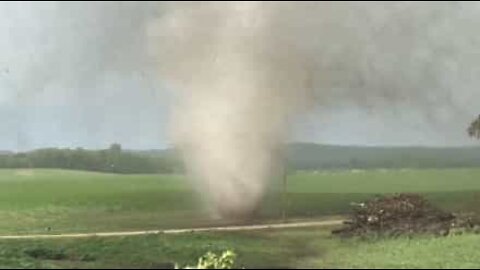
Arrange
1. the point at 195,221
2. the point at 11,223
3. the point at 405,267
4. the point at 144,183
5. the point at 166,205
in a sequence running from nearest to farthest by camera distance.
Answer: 1. the point at 405,267
2. the point at 195,221
3. the point at 11,223
4. the point at 166,205
5. the point at 144,183

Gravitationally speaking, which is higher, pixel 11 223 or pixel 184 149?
pixel 184 149

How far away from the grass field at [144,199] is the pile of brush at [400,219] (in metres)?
7.11

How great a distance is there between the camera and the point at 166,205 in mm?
52406

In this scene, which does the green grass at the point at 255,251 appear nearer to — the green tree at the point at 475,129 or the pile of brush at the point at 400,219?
the pile of brush at the point at 400,219

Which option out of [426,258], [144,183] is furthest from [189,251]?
[144,183]

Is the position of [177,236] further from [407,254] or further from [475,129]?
[475,129]

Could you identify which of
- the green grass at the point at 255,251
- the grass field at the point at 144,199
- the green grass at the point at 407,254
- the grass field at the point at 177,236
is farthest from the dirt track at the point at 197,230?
the green grass at the point at 407,254

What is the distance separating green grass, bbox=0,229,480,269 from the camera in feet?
84.8

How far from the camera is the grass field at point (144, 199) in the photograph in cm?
4334

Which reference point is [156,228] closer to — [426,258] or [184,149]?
[184,149]

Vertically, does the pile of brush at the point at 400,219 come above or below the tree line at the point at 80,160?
below

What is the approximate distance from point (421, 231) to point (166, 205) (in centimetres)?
2222

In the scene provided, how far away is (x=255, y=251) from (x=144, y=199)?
1125 inches

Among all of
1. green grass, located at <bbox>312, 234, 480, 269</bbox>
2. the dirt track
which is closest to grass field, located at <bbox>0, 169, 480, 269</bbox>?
green grass, located at <bbox>312, 234, 480, 269</bbox>
